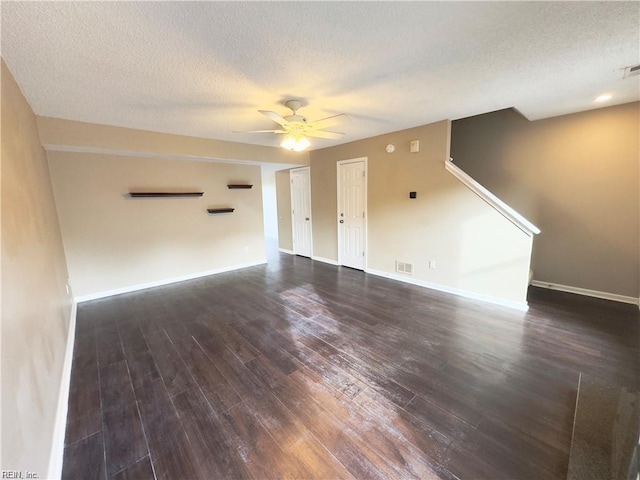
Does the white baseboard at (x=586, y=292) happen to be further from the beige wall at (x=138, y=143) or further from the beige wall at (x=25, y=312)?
the beige wall at (x=25, y=312)

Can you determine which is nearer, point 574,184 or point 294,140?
point 294,140

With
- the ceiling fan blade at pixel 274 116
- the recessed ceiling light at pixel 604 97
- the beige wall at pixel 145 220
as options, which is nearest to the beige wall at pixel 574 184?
the recessed ceiling light at pixel 604 97

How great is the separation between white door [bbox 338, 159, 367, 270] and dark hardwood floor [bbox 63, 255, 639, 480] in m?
1.65

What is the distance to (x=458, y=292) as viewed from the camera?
379 cm

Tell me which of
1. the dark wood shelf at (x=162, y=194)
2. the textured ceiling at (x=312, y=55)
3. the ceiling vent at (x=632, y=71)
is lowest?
the dark wood shelf at (x=162, y=194)

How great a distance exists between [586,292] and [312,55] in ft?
15.5

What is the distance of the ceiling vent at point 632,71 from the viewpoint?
88.2 inches

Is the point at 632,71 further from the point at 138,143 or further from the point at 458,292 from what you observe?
the point at 138,143

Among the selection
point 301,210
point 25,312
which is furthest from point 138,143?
point 301,210

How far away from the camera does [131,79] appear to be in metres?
2.19

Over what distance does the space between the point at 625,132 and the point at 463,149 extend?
188 cm

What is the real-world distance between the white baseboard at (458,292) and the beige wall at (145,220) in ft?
10.0

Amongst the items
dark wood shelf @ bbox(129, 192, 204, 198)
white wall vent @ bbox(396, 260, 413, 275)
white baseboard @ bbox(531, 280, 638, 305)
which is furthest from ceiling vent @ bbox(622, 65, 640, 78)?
dark wood shelf @ bbox(129, 192, 204, 198)

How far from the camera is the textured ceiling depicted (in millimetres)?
1491
